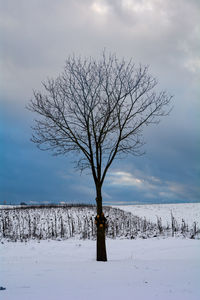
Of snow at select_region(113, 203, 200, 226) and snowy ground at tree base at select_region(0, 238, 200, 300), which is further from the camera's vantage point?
snow at select_region(113, 203, 200, 226)

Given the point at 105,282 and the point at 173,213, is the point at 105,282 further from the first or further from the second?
the point at 173,213

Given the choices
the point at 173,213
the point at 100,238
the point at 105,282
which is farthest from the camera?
the point at 173,213

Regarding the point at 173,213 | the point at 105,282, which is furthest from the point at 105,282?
the point at 173,213

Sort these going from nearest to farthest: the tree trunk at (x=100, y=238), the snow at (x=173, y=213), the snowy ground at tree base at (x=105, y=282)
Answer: the snowy ground at tree base at (x=105, y=282) < the tree trunk at (x=100, y=238) < the snow at (x=173, y=213)

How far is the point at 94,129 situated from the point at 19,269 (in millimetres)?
5417

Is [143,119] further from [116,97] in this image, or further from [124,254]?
[124,254]

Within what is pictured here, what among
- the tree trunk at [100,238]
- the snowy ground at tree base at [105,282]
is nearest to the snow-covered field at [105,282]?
the snowy ground at tree base at [105,282]

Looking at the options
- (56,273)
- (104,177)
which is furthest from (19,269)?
(104,177)

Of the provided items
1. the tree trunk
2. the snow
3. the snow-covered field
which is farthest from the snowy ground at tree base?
the snow

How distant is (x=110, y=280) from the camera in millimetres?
6434

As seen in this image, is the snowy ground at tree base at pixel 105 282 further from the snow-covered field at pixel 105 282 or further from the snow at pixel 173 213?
the snow at pixel 173 213

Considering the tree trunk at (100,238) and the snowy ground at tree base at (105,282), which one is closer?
the snowy ground at tree base at (105,282)

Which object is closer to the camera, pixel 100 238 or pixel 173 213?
pixel 100 238

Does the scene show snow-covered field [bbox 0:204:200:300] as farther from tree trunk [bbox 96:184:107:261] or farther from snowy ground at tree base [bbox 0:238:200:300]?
tree trunk [bbox 96:184:107:261]
